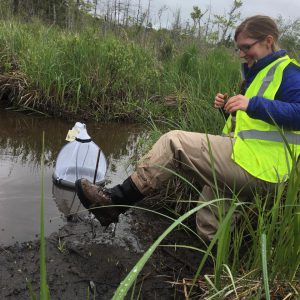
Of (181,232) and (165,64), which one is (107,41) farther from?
(181,232)

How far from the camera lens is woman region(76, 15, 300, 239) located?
8.50 feet

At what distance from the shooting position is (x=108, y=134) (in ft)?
19.1

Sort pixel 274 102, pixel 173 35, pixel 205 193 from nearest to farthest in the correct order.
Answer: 1. pixel 274 102
2. pixel 205 193
3. pixel 173 35

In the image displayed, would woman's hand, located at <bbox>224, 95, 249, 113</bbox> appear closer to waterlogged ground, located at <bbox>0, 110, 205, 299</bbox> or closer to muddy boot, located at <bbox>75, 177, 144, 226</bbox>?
muddy boot, located at <bbox>75, 177, 144, 226</bbox>

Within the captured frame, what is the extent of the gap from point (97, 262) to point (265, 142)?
1315mm

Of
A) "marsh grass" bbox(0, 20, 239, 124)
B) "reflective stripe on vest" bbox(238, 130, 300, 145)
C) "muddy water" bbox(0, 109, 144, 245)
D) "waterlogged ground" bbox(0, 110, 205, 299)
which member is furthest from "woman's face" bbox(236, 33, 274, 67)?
"marsh grass" bbox(0, 20, 239, 124)

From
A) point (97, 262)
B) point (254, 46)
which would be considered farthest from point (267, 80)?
point (97, 262)

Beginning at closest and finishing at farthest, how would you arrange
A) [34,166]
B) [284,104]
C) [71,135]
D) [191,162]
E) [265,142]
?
[284,104] → [265,142] → [191,162] → [71,135] → [34,166]

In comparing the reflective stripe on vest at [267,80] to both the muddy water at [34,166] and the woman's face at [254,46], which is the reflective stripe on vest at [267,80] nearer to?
the woman's face at [254,46]

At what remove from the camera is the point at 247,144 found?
2.67m

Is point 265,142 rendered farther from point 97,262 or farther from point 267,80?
point 97,262

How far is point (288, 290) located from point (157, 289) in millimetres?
777

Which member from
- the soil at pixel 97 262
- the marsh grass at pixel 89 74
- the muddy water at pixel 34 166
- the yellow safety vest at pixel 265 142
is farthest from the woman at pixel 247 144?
the marsh grass at pixel 89 74

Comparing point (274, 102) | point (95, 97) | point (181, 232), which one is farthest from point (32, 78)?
point (274, 102)
